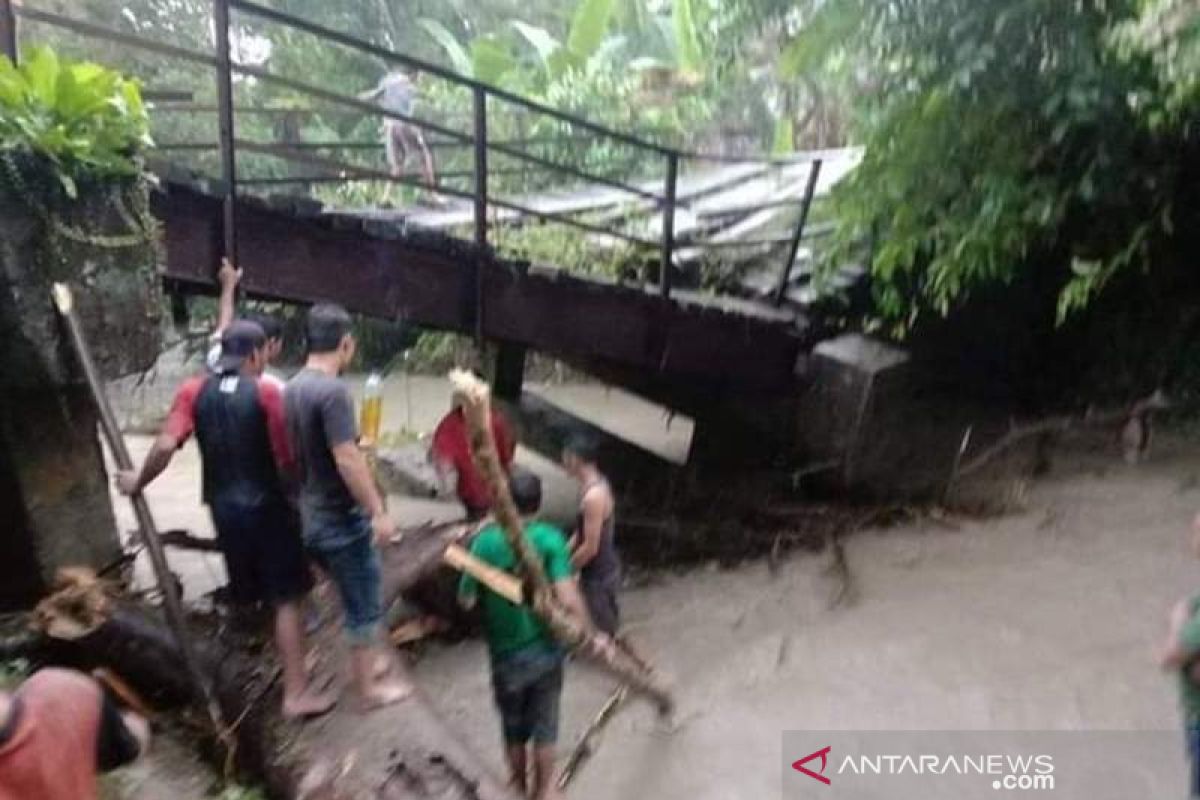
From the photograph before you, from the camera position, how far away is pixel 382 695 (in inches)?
174

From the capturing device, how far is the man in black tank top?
16.8 feet

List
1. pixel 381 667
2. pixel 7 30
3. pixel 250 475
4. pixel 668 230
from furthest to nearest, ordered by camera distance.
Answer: pixel 668 230, pixel 7 30, pixel 381 667, pixel 250 475

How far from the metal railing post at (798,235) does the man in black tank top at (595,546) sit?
11.5ft

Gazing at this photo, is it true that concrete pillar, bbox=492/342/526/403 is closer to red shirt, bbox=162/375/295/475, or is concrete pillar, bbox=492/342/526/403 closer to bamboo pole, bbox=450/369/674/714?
bamboo pole, bbox=450/369/674/714

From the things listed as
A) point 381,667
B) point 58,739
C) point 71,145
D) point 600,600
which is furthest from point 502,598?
point 71,145

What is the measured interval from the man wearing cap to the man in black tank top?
50.1 inches

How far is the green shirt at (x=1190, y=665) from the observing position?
131 inches

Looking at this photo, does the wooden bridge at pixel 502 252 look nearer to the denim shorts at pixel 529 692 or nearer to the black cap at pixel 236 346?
the black cap at pixel 236 346

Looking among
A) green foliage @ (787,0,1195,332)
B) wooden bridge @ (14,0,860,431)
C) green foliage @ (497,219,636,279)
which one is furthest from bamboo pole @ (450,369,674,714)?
green foliage @ (497,219,636,279)

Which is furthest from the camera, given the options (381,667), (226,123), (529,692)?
(226,123)

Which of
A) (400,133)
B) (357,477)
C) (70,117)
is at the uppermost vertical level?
(400,133)

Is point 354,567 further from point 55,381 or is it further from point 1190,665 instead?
point 1190,665

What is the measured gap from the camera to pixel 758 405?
960cm

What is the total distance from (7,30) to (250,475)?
236cm
